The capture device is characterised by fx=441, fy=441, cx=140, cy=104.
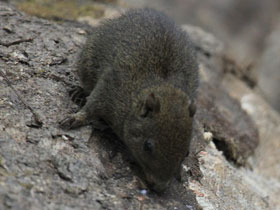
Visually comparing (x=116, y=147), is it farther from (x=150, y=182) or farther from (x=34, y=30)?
(x=34, y=30)

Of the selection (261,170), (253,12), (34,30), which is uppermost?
(253,12)

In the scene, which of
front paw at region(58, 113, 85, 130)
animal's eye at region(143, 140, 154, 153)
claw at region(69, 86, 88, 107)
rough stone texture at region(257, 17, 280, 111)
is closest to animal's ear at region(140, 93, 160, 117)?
animal's eye at region(143, 140, 154, 153)

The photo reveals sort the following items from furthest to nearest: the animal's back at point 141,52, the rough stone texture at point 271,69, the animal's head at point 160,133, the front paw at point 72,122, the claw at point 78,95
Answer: the rough stone texture at point 271,69 → the claw at point 78,95 → the animal's back at point 141,52 → the front paw at point 72,122 → the animal's head at point 160,133

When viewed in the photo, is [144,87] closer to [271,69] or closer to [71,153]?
[71,153]

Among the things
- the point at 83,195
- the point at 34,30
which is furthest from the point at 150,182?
the point at 34,30

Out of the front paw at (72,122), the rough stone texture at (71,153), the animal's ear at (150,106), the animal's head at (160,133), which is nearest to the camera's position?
the rough stone texture at (71,153)

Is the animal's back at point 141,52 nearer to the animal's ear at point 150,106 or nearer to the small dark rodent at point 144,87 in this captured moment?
the small dark rodent at point 144,87

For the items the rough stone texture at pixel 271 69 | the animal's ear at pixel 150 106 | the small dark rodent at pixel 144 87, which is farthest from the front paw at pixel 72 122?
the rough stone texture at pixel 271 69

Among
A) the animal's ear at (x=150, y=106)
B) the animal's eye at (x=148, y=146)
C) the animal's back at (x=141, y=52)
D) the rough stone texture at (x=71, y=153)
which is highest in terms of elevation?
the animal's back at (x=141, y=52)
